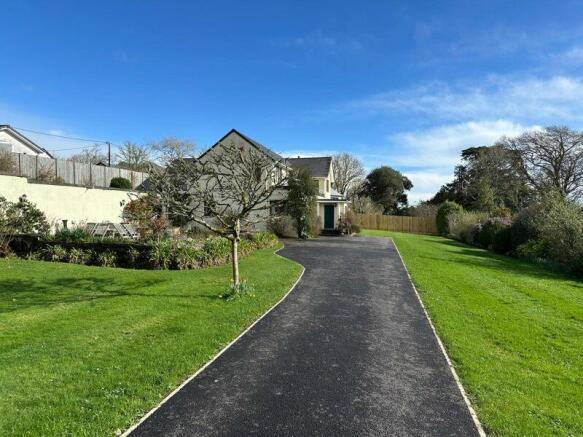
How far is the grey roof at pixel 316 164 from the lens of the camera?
3547cm

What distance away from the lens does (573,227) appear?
1836 centimetres

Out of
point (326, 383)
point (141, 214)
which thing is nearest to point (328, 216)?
point (141, 214)

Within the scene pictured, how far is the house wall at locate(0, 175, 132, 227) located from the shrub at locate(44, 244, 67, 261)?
3.58m

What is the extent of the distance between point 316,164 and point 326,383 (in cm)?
3248

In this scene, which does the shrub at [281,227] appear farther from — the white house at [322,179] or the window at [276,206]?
the white house at [322,179]

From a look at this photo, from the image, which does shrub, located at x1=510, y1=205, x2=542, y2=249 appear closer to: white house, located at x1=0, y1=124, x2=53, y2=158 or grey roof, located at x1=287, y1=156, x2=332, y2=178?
grey roof, located at x1=287, y1=156, x2=332, y2=178

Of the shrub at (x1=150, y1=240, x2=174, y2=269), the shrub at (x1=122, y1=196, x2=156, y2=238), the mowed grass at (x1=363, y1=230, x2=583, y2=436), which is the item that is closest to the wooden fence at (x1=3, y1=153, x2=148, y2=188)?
the shrub at (x1=122, y1=196, x2=156, y2=238)

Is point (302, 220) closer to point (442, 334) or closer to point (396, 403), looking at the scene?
point (442, 334)

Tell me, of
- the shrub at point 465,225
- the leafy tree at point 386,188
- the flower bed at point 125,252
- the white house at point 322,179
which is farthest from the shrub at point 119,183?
the leafy tree at point 386,188

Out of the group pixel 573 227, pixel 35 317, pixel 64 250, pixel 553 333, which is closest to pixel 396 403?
pixel 553 333

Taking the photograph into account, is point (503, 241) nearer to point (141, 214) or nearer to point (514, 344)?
point (514, 344)

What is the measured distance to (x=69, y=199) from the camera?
1950cm

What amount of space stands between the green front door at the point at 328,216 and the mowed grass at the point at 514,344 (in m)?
19.6

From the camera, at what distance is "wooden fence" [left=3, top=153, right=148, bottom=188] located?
75.0 ft
